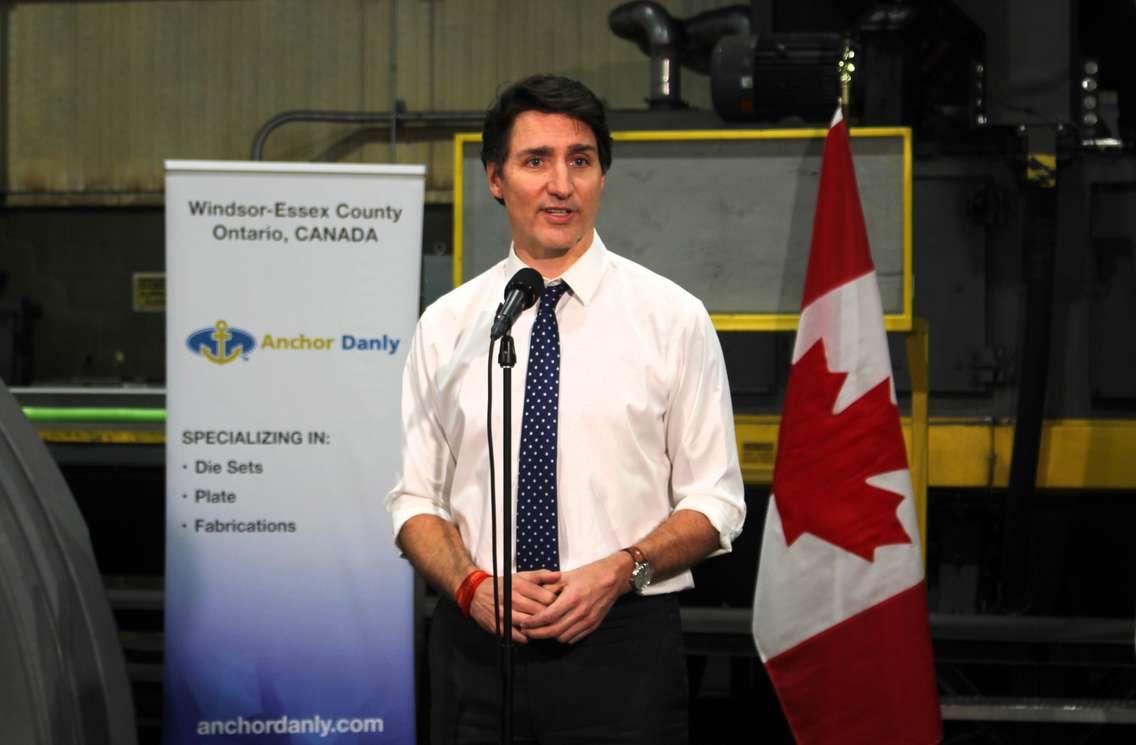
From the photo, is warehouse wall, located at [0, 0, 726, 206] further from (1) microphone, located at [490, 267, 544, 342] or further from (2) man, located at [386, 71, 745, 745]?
(1) microphone, located at [490, 267, 544, 342]

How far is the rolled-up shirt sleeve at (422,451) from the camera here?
207 centimetres

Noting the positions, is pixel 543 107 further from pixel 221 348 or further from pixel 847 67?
pixel 847 67

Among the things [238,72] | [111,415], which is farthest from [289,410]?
[238,72]

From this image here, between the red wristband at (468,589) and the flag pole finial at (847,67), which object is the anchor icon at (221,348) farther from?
the red wristband at (468,589)

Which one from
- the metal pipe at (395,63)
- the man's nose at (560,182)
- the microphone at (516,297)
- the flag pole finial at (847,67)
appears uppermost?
the metal pipe at (395,63)

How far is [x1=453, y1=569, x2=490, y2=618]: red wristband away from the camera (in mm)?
1908

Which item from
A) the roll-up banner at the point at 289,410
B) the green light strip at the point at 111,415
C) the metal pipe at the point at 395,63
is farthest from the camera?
the metal pipe at the point at 395,63

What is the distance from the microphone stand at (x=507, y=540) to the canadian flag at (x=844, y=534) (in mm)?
2469

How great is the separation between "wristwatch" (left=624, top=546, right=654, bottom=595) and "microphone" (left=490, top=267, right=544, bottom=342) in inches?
13.5

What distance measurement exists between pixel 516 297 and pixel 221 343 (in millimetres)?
2419

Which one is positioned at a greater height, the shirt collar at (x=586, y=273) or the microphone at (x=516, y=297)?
the shirt collar at (x=586, y=273)

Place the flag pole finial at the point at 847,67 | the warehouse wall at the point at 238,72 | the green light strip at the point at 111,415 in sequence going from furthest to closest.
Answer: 1. the warehouse wall at the point at 238,72
2. the green light strip at the point at 111,415
3. the flag pole finial at the point at 847,67

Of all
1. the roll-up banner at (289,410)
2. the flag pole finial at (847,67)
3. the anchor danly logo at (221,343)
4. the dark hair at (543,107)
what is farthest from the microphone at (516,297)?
the flag pole finial at (847,67)

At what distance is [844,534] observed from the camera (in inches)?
164
